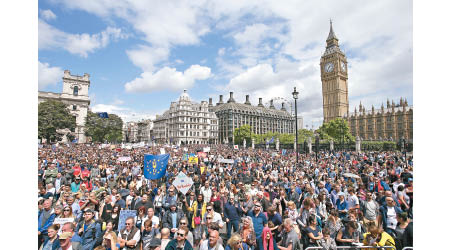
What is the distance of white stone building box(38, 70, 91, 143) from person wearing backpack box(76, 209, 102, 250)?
247 ft

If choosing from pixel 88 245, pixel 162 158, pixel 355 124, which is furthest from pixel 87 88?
pixel 355 124

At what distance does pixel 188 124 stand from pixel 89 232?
279 feet

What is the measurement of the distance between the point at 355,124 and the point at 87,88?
103799mm

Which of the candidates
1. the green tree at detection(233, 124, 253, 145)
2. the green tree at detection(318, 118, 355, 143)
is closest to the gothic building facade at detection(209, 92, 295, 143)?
the green tree at detection(233, 124, 253, 145)

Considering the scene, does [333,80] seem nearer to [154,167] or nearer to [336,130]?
[336,130]

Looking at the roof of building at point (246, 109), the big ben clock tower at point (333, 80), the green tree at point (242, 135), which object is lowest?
the green tree at point (242, 135)

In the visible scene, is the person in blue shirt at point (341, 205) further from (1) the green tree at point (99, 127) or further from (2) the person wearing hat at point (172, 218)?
(1) the green tree at point (99, 127)

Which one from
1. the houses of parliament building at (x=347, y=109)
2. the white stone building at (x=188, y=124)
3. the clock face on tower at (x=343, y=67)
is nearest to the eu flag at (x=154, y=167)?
the white stone building at (x=188, y=124)

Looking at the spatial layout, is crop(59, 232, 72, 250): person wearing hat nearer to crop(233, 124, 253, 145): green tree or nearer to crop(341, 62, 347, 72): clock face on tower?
crop(233, 124, 253, 145): green tree

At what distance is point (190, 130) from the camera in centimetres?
8962

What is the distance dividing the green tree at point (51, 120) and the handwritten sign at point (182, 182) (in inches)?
2159

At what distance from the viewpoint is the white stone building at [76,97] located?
2734 inches

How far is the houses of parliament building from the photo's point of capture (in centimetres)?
8306
